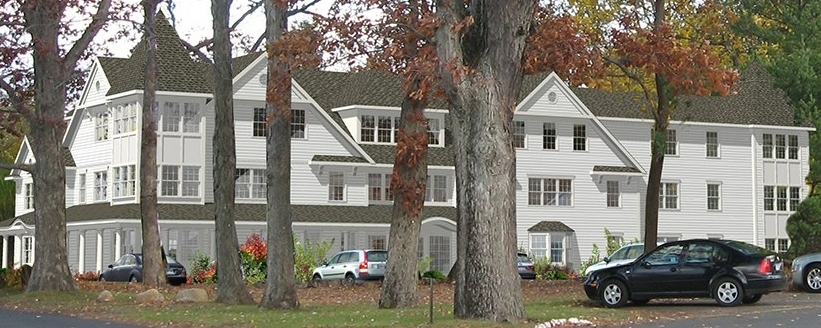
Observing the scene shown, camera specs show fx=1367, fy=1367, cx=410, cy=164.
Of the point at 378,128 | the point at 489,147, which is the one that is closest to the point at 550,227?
the point at 378,128

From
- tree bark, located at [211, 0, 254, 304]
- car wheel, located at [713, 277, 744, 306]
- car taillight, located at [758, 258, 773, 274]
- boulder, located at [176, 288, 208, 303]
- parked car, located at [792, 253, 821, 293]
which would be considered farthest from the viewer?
parked car, located at [792, 253, 821, 293]

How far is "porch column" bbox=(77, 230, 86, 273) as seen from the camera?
60.6 meters

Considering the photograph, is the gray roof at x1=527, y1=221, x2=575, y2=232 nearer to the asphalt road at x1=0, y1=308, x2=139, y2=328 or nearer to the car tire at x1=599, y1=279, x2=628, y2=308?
the car tire at x1=599, y1=279, x2=628, y2=308

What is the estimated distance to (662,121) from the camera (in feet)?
139

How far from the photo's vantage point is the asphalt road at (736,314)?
2423 cm

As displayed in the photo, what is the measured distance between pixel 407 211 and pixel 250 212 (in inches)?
1114

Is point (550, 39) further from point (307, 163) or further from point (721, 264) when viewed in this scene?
point (307, 163)

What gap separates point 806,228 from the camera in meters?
54.9

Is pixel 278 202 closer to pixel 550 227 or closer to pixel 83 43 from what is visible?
pixel 83 43

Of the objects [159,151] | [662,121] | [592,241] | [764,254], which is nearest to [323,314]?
[764,254]

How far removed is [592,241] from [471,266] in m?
41.4

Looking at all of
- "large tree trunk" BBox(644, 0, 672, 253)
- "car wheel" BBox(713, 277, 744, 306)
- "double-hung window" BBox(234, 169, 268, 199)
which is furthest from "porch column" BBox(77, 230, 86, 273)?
"car wheel" BBox(713, 277, 744, 306)

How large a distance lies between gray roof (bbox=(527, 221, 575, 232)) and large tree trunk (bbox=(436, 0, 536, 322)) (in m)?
39.0

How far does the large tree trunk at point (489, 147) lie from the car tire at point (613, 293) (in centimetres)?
615
